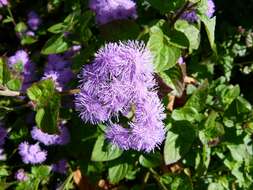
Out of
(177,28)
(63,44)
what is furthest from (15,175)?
(177,28)

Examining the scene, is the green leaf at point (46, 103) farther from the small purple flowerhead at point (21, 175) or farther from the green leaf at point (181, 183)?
the green leaf at point (181, 183)

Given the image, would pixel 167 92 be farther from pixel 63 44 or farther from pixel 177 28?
pixel 63 44

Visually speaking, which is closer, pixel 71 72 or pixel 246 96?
pixel 71 72

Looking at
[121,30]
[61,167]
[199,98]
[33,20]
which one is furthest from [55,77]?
[199,98]

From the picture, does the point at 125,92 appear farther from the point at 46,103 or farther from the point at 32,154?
the point at 32,154

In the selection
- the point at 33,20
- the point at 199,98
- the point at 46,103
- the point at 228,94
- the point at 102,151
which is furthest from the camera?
the point at 33,20

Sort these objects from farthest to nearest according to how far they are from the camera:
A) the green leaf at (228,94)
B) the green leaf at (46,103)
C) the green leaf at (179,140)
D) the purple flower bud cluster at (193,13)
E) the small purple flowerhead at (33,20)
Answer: the small purple flowerhead at (33,20)
the green leaf at (228,94)
the green leaf at (179,140)
the purple flower bud cluster at (193,13)
the green leaf at (46,103)

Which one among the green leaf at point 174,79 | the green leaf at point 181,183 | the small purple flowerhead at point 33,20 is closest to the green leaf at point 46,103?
the green leaf at point 174,79
